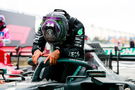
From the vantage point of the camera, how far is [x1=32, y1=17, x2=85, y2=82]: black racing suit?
4732 mm

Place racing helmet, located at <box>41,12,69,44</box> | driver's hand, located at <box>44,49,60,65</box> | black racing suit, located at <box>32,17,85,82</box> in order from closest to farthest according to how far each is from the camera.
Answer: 1. driver's hand, located at <box>44,49,60,65</box>
2. black racing suit, located at <box>32,17,85,82</box>
3. racing helmet, located at <box>41,12,69,44</box>

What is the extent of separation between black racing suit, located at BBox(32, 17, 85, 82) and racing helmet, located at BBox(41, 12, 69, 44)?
0.19m

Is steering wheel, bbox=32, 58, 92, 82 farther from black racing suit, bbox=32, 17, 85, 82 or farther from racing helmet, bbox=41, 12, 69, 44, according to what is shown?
racing helmet, bbox=41, 12, 69, 44

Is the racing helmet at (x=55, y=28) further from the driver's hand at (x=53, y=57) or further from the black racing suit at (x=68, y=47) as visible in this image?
the driver's hand at (x=53, y=57)

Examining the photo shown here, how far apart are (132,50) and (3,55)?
27.5 feet

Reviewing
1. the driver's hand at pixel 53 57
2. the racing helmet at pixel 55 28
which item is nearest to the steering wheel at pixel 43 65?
the driver's hand at pixel 53 57

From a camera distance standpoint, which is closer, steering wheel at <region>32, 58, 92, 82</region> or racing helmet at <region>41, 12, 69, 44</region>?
steering wheel at <region>32, 58, 92, 82</region>

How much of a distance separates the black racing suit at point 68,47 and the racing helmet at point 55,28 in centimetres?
19

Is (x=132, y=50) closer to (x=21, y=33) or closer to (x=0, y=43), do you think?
(x=0, y=43)

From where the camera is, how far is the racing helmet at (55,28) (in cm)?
487

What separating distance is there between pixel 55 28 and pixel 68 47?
41cm

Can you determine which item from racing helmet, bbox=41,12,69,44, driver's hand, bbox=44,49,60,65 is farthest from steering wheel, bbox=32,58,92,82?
racing helmet, bbox=41,12,69,44

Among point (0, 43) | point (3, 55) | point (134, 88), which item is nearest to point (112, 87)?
point (134, 88)

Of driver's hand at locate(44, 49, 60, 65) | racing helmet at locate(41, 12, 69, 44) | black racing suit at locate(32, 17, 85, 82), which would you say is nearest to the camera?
driver's hand at locate(44, 49, 60, 65)
